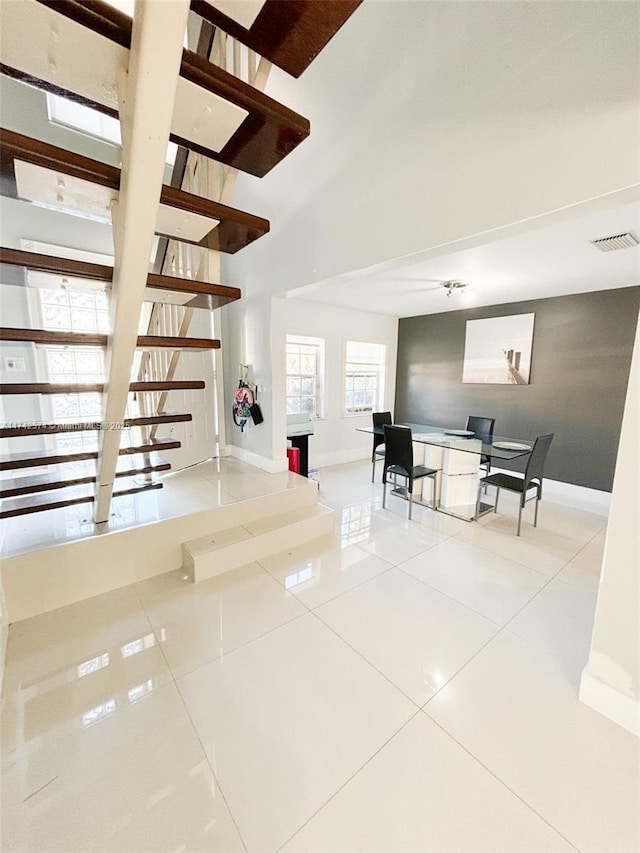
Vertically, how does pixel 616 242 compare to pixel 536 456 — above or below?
above

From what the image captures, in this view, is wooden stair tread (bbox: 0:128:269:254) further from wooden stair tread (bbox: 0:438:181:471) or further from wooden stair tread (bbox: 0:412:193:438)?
wooden stair tread (bbox: 0:438:181:471)

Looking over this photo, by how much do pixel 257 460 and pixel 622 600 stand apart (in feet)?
10.4

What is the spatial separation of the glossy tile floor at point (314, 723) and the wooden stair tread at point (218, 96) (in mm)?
2132

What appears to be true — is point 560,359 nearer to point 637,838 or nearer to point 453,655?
point 453,655

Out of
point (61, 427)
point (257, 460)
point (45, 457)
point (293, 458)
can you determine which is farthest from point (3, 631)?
point (293, 458)

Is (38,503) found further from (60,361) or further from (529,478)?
(529,478)

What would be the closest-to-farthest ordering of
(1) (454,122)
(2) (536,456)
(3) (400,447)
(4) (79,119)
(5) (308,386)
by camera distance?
(1) (454,122)
(4) (79,119)
(2) (536,456)
(3) (400,447)
(5) (308,386)

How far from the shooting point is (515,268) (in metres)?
3.17

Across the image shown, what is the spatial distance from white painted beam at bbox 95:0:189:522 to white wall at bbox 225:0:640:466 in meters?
1.60

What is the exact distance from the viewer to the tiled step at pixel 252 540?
240cm

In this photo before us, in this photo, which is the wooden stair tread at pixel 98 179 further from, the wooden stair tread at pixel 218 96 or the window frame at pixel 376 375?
the window frame at pixel 376 375

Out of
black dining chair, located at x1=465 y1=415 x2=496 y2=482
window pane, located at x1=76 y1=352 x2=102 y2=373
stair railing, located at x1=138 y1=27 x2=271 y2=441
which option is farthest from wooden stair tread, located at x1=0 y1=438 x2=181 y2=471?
black dining chair, located at x1=465 y1=415 x2=496 y2=482

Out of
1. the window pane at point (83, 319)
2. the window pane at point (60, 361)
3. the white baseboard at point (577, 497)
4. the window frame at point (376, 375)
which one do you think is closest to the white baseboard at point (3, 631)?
the window pane at point (60, 361)

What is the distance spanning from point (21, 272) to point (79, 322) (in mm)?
2375
